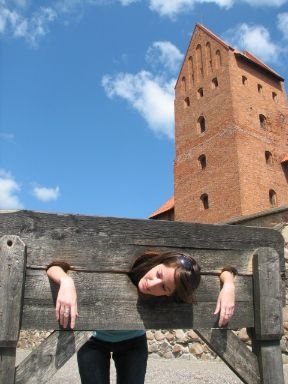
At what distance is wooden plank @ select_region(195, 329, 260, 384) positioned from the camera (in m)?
2.51

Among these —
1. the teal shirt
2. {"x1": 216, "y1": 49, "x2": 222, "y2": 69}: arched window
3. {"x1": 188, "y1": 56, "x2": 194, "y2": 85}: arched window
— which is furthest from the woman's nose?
{"x1": 188, "y1": 56, "x2": 194, "y2": 85}: arched window

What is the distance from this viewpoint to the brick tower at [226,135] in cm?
2266

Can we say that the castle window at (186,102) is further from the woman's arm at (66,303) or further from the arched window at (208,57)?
the woman's arm at (66,303)

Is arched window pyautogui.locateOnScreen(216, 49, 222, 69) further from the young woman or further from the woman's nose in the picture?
the woman's nose

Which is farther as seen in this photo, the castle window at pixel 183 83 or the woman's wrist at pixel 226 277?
the castle window at pixel 183 83

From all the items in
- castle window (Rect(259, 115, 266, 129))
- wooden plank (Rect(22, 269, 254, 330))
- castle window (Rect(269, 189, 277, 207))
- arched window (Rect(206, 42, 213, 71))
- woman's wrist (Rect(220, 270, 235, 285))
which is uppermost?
arched window (Rect(206, 42, 213, 71))

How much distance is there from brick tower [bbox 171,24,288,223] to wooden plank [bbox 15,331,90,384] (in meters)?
19.8

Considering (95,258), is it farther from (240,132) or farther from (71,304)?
(240,132)

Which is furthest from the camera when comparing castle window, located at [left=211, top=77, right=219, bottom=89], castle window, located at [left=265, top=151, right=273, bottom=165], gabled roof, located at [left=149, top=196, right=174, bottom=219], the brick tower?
gabled roof, located at [left=149, top=196, right=174, bottom=219]

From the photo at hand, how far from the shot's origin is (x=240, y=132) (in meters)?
23.4

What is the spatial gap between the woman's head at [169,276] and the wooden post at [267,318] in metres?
0.49

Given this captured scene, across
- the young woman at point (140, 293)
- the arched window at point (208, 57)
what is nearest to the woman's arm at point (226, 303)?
the young woman at point (140, 293)

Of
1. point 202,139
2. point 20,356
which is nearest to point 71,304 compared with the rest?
point 20,356

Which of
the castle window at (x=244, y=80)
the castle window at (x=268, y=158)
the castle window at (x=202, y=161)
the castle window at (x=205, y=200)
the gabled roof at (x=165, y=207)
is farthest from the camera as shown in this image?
the gabled roof at (x=165, y=207)
